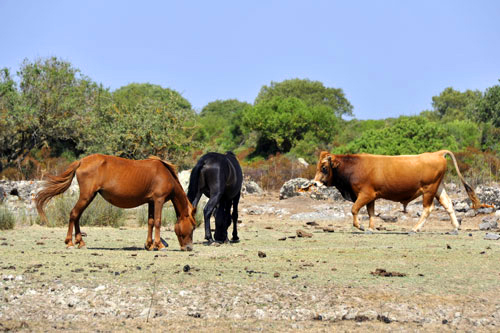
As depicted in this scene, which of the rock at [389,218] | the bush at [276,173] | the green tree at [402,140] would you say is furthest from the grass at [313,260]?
the green tree at [402,140]

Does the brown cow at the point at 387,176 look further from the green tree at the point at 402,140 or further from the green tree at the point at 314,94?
the green tree at the point at 314,94

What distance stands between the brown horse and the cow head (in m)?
5.63

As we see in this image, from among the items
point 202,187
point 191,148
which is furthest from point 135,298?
point 191,148

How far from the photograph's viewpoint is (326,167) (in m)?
16.2

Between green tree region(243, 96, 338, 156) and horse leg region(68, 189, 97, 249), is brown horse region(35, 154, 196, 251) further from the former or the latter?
green tree region(243, 96, 338, 156)

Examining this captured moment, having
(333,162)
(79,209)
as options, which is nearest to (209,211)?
(79,209)

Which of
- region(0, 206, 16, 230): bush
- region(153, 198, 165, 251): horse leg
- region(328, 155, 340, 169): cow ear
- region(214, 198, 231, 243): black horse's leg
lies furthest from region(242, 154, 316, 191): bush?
region(153, 198, 165, 251): horse leg

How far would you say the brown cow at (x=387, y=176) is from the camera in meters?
15.9

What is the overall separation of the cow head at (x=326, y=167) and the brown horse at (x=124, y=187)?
5.63 m

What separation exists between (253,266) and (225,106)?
9826cm

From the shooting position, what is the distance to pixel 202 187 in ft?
41.3

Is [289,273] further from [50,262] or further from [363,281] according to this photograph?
[50,262]

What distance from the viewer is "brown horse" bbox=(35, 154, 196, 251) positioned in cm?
1073

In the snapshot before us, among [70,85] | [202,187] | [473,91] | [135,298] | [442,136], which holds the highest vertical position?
[473,91]
